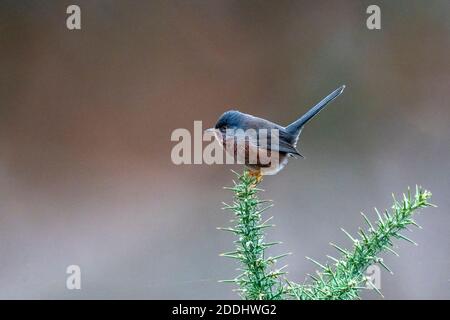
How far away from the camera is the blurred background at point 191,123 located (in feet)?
6.67

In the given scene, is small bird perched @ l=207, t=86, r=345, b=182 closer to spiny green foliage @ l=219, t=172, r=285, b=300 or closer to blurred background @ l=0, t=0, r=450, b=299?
spiny green foliage @ l=219, t=172, r=285, b=300

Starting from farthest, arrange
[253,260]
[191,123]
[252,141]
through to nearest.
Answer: [191,123]
[252,141]
[253,260]

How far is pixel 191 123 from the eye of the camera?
2180 millimetres

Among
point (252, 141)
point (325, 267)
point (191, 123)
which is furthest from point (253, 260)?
point (191, 123)

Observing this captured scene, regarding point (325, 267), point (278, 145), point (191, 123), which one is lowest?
point (325, 267)

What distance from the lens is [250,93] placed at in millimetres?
2178

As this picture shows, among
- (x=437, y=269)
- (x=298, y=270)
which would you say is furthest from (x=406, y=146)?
(x=298, y=270)

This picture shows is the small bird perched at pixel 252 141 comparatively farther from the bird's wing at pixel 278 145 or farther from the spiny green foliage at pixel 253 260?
the spiny green foliage at pixel 253 260

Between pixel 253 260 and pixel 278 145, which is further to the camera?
pixel 278 145

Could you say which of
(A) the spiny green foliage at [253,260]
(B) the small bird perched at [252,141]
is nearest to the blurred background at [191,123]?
(B) the small bird perched at [252,141]

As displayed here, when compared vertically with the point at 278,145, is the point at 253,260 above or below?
below

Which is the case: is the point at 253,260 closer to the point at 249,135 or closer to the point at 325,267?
the point at 325,267
